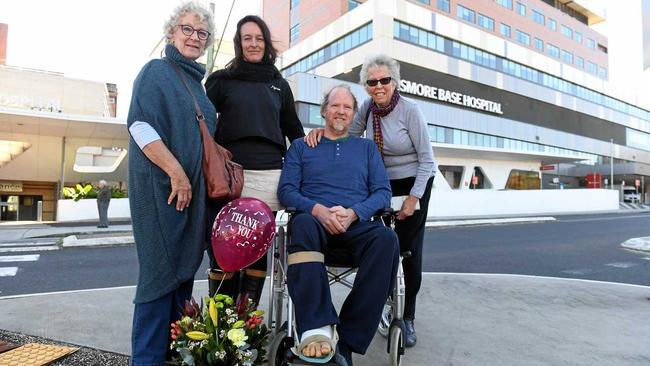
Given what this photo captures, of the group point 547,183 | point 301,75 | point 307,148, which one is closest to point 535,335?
point 307,148

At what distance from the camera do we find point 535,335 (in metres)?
3.23

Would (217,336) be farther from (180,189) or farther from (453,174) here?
(453,174)

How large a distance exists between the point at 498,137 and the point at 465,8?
12.8 meters

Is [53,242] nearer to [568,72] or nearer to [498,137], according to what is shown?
[498,137]

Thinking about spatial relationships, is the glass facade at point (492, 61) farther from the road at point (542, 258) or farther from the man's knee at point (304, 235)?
the man's knee at point (304, 235)

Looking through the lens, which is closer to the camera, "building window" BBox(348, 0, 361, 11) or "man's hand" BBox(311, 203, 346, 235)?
"man's hand" BBox(311, 203, 346, 235)

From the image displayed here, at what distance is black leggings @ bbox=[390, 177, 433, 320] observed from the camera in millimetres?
3273

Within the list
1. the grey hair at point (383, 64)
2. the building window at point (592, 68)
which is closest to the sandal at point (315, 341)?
the grey hair at point (383, 64)

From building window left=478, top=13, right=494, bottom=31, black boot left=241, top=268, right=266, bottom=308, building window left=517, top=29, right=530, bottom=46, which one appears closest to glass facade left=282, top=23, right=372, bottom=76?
building window left=478, top=13, right=494, bottom=31

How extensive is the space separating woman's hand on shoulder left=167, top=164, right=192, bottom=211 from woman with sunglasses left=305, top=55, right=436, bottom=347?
1581mm

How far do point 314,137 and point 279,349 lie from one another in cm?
139

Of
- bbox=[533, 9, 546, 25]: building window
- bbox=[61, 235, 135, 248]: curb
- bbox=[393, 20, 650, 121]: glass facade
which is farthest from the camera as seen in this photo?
bbox=[533, 9, 546, 25]: building window

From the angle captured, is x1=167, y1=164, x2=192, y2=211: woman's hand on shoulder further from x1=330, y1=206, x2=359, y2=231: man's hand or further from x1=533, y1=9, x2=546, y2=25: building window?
x1=533, y1=9, x2=546, y2=25: building window

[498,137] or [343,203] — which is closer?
[343,203]
